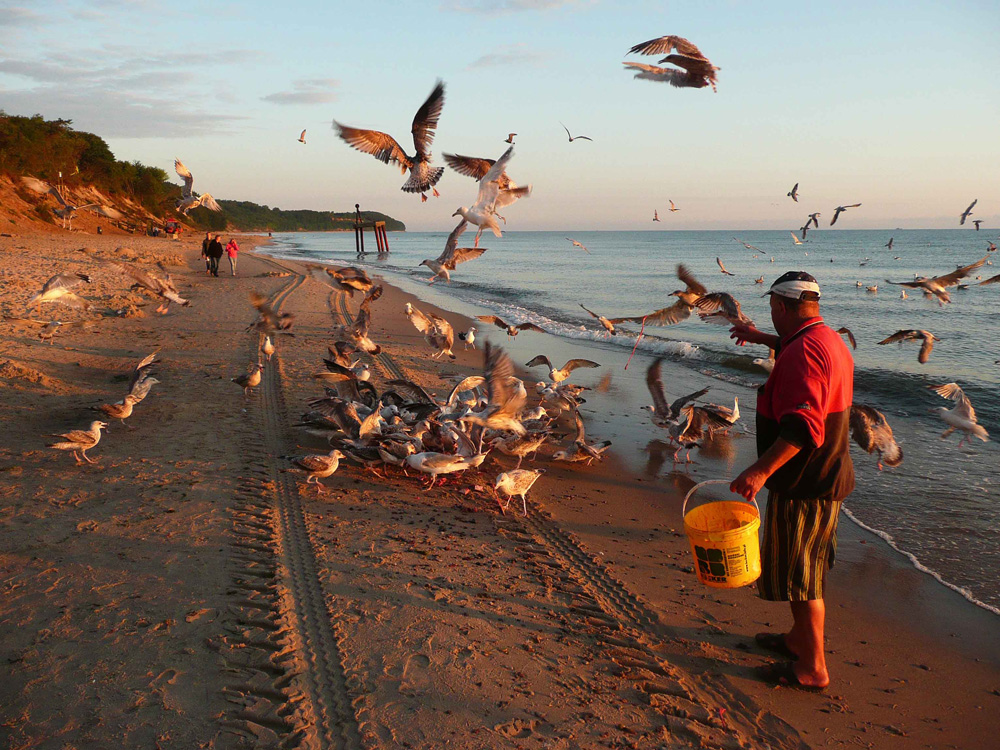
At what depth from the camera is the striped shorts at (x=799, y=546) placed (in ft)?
12.1

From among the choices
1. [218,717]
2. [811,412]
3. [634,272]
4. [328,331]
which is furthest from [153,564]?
[634,272]

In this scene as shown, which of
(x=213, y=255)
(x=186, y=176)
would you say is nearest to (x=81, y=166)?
(x=213, y=255)

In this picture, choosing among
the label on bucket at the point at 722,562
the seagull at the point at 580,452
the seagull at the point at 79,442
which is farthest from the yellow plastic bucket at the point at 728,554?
the seagull at the point at 79,442

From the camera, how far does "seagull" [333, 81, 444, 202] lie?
29.8 feet

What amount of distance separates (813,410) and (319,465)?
14.9 ft

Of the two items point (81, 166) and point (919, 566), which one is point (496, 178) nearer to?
point (919, 566)

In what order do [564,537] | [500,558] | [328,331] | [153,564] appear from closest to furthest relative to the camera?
[153,564] < [500,558] < [564,537] < [328,331]

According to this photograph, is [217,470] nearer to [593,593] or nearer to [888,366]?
[593,593]

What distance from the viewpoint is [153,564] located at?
180 inches

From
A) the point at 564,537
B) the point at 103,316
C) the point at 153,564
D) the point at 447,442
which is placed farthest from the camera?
the point at 103,316

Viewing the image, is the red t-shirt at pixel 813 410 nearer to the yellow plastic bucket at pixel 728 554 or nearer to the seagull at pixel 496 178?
the yellow plastic bucket at pixel 728 554

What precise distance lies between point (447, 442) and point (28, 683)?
4.26 metres

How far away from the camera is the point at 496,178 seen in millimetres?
8367

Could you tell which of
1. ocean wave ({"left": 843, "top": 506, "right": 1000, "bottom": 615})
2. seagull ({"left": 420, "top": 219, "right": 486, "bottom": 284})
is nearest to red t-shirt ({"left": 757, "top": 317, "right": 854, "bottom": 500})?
ocean wave ({"left": 843, "top": 506, "right": 1000, "bottom": 615})
